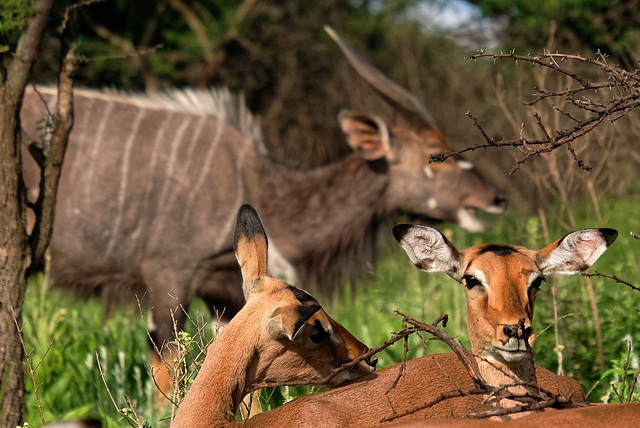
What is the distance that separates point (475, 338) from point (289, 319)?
0.67 m

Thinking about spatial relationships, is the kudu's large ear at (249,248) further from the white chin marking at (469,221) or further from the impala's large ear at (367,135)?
the white chin marking at (469,221)

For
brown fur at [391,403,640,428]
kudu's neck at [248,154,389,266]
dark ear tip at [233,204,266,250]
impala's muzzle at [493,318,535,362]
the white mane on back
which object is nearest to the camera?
brown fur at [391,403,640,428]

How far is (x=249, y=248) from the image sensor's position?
12.3 feet

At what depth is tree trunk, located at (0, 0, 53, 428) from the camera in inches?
149

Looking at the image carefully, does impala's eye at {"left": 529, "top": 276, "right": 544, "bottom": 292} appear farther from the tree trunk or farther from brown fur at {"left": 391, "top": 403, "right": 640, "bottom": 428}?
the tree trunk

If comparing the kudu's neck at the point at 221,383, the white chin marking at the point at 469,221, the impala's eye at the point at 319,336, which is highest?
the white chin marking at the point at 469,221

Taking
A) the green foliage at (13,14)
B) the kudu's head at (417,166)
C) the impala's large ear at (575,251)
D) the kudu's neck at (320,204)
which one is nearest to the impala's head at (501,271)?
the impala's large ear at (575,251)

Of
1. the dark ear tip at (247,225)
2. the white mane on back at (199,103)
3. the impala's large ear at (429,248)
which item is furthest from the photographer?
the white mane on back at (199,103)

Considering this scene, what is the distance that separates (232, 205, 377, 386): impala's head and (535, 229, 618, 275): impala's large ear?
0.75m

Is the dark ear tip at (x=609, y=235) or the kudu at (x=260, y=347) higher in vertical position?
the dark ear tip at (x=609, y=235)

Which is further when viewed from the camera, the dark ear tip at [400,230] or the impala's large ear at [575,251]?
the dark ear tip at [400,230]

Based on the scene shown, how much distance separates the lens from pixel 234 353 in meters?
3.39

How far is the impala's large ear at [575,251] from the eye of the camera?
354cm

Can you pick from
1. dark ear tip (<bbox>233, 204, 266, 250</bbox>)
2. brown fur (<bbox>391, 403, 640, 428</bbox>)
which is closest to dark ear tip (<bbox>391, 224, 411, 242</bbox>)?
dark ear tip (<bbox>233, 204, 266, 250</bbox>)
